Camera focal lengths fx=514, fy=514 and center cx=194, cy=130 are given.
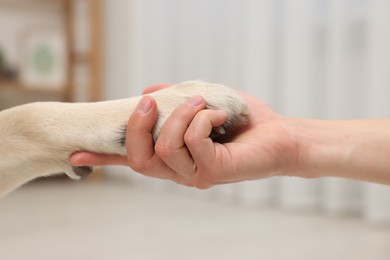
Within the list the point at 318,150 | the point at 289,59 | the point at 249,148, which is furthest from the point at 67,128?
the point at 289,59

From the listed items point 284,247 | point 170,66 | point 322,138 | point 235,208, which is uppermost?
point 322,138

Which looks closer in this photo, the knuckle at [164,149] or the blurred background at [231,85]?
the knuckle at [164,149]

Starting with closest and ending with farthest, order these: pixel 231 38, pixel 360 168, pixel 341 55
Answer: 1. pixel 360 168
2. pixel 341 55
3. pixel 231 38

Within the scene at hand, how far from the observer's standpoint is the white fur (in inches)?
34.0

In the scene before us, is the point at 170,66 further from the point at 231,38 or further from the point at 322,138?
the point at 322,138

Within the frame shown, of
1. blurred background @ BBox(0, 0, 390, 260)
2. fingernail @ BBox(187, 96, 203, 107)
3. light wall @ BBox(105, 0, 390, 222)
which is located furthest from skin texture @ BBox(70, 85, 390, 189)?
light wall @ BBox(105, 0, 390, 222)

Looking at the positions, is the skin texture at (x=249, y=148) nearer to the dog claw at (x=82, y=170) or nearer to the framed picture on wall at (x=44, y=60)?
the dog claw at (x=82, y=170)

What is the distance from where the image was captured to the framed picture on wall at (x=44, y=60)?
10.7 ft

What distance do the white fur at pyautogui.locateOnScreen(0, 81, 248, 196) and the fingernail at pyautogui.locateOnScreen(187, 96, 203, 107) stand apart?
0.02m

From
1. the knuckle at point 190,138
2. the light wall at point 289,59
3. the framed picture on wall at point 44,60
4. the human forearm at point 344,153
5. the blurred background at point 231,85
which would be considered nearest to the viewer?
the knuckle at point 190,138

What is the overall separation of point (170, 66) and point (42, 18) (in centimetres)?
114

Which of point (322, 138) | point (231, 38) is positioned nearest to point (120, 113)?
point (322, 138)

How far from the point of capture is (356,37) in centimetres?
201

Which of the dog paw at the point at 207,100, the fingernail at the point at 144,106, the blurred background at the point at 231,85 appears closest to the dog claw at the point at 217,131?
the dog paw at the point at 207,100
